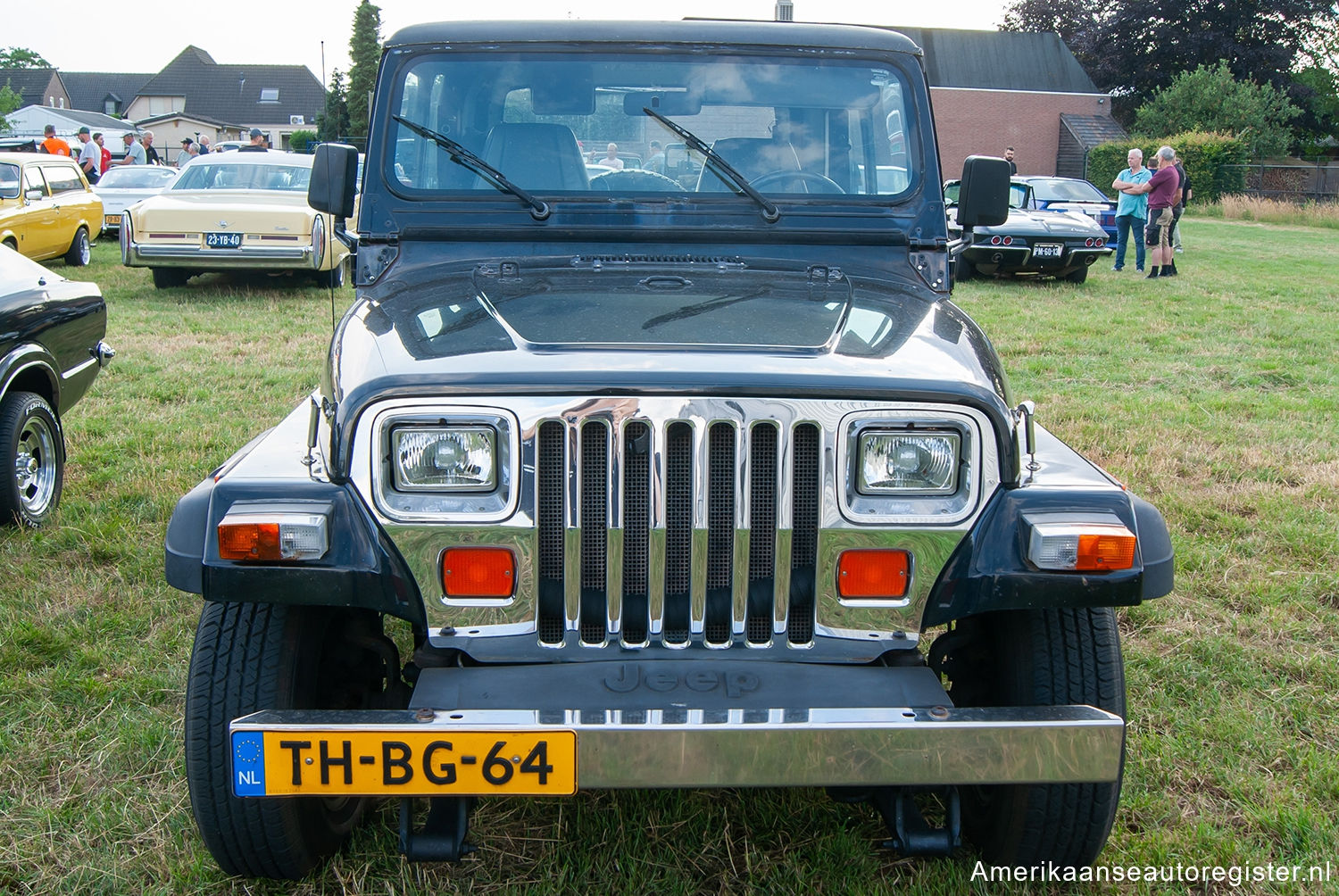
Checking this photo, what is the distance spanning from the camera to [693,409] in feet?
7.12

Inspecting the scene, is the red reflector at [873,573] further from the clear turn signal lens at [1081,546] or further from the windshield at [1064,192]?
the windshield at [1064,192]

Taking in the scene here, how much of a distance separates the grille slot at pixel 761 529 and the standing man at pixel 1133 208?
14.0 metres

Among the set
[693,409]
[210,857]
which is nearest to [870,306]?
[693,409]

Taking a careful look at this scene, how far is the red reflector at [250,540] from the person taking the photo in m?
2.21

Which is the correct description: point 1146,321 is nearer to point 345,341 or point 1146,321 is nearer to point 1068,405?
point 1068,405

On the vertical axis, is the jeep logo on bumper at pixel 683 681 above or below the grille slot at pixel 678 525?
below

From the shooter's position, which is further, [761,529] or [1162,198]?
[1162,198]

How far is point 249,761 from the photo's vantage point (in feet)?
6.75

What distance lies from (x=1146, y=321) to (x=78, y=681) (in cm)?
995

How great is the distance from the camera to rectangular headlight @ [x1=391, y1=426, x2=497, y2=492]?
2197mm

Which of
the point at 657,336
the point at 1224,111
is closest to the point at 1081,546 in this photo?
the point at 657,336

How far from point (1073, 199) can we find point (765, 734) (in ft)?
58.4

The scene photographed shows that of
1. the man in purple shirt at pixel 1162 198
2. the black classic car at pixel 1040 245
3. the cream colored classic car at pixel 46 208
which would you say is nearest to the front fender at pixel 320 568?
the cream colored classic car at pixel 46 208

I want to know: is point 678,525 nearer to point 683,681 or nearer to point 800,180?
point 683,681
